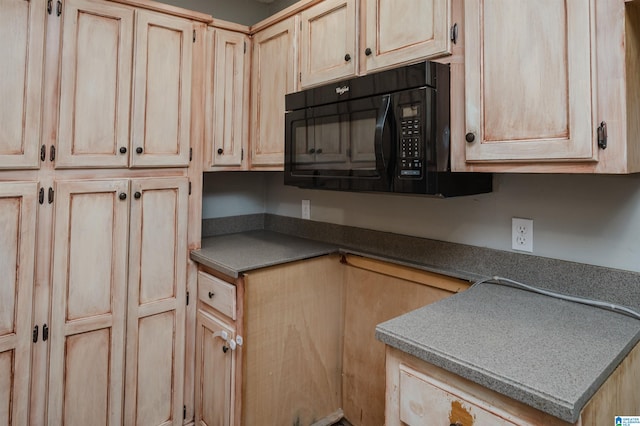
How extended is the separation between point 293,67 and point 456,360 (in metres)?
1.49

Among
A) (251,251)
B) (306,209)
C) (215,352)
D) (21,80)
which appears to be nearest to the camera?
(21,80)

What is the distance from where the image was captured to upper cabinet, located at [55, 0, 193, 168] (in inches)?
62.6

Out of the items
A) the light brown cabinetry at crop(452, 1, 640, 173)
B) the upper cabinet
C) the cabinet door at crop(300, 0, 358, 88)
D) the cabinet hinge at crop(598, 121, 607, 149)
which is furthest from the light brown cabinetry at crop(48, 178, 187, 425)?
the cabinet hinge at crop(598, 121, 607, 149)

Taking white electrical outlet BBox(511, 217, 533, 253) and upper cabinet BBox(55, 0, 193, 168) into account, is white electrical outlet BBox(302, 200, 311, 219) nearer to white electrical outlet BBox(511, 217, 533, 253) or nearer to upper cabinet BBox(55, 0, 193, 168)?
upper cabinet BBox(55, 0, 193, 168)

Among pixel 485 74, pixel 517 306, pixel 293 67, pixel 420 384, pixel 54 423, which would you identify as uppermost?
pixel 293 67

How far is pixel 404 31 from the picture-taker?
1.40 m

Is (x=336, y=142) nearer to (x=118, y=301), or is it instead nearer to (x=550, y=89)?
(x=550, y=89)

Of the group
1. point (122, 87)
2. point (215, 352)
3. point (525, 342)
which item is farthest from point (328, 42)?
point (215, 352)

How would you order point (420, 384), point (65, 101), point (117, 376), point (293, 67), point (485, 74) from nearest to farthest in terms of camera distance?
point (420, 384)
point (485, 74)
point (65, 101)
point (117, 376)
point (293, 67)

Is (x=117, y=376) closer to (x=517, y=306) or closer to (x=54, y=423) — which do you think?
(x=54, y=423)

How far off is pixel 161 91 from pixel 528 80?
151cm

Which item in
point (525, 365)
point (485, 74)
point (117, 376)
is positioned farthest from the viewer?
point (117, 376)

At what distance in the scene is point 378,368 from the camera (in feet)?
5.96

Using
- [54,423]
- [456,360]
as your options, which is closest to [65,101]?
[54,423]
